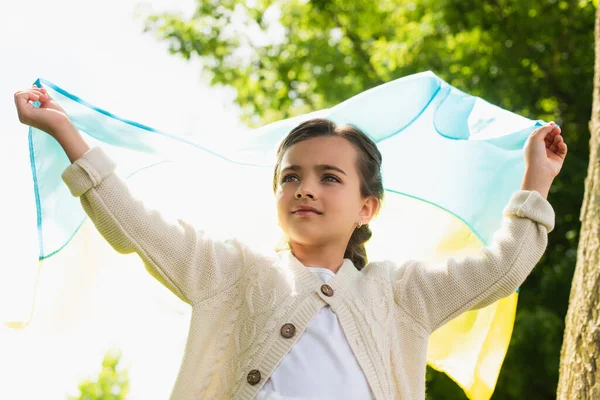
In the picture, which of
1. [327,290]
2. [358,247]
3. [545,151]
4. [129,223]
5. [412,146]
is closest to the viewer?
[129,223]

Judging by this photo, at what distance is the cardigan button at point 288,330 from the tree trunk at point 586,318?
1.24 m

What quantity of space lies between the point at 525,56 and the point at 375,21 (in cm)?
255

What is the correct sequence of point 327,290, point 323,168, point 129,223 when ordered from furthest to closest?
point 323,168
point 327,290
point 129,223

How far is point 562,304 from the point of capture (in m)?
8.25

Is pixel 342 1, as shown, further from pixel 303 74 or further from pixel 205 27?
pixel 205 27

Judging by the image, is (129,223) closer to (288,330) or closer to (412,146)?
(288,330)

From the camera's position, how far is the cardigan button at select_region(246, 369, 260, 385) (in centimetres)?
235

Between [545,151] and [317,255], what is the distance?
92 centimetres

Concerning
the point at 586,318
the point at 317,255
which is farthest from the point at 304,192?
the point at 586,318

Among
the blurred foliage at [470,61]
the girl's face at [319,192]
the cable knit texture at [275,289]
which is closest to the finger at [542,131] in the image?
the cable knit texture at [275,289]

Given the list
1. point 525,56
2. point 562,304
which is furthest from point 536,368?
point 525,56

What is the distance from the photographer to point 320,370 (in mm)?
2385

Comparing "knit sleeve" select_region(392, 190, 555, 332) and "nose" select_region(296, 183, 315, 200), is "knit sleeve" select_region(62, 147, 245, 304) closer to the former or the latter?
"nose" select_region(296, 183, 315, 200)

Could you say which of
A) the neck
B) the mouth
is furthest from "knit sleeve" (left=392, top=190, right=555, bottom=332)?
the mouth
